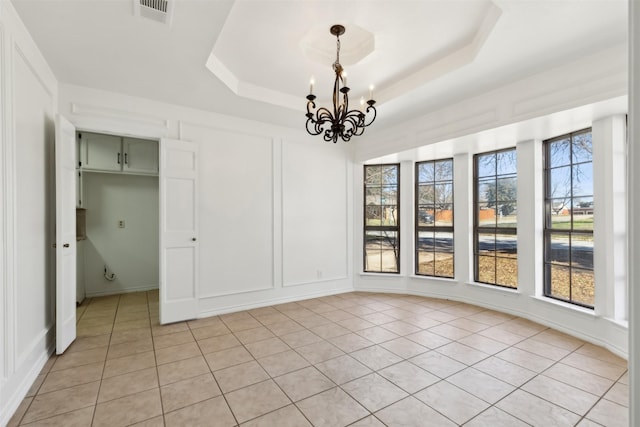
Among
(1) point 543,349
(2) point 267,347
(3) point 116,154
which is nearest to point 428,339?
(1) point 543,349

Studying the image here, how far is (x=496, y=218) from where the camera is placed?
436 cm

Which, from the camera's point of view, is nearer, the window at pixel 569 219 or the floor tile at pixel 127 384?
the floor tile at pixel 127 384

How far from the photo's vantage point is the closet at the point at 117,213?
489cm

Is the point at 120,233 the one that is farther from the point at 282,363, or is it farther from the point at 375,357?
the point at 375,357

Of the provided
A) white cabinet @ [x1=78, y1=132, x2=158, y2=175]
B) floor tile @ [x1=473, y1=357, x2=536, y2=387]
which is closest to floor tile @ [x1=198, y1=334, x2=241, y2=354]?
floor tile @ [x1=473, y1=357, x2=536, y2=387]

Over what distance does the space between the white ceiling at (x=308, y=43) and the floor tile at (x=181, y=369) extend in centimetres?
275

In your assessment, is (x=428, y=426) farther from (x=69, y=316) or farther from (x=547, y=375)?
(x=69, y=316)

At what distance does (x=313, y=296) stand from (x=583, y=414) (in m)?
3.44

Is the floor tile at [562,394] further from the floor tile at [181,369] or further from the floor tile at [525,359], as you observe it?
the floor tile at [181,369]

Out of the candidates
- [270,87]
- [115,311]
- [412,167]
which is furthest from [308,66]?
[115,311]

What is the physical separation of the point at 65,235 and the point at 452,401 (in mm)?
3696

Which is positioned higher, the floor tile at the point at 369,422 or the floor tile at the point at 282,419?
the floor tile at the point at 369,422

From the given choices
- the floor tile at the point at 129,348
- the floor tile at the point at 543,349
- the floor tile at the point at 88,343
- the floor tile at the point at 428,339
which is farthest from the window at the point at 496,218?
the floor tile at the point at 88,343
